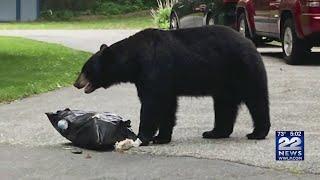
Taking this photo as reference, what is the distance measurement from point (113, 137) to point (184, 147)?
71 centimetres

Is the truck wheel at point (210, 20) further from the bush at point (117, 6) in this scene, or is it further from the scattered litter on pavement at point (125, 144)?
the bush at point (117, 6)

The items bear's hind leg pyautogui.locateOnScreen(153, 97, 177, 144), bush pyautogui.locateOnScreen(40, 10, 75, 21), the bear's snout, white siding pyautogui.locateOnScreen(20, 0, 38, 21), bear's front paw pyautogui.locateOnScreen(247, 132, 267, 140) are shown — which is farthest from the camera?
white siding pyautogui.locateOnScreen(20, 0, 38, 21)

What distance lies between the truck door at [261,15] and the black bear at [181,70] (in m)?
8.30

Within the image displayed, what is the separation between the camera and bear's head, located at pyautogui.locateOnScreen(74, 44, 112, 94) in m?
7.72

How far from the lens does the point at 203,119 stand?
9195 millimetres

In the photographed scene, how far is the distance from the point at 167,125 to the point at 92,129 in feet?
2.62

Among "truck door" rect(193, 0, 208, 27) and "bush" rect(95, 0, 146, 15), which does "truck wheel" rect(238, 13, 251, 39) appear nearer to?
"truck door" rect(193, 0, 208, 27)

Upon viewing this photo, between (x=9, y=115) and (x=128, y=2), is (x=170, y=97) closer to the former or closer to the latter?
(x=9, y=115)

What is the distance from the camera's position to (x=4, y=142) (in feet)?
26.1

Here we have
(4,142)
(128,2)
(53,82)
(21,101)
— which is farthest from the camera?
(128,2)

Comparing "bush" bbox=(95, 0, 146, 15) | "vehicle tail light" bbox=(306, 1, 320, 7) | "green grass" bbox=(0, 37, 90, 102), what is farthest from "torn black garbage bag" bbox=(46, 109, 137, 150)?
"bush" bbox=(95, 0, 146, 15)

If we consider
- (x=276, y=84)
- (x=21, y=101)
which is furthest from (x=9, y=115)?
(x=276, y=84)

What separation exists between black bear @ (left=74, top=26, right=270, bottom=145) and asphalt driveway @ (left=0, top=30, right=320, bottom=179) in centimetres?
30

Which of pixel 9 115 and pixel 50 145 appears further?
pixel 9 115
